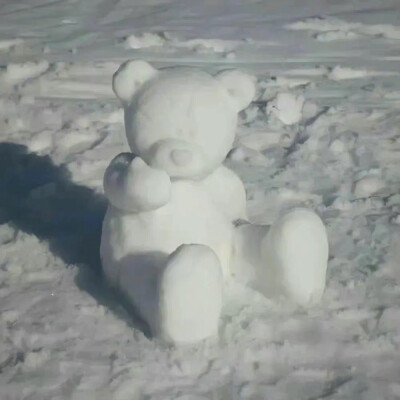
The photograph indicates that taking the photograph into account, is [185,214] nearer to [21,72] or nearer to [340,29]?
[21,72]

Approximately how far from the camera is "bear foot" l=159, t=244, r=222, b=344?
5.94 feet

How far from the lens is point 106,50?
5027mm

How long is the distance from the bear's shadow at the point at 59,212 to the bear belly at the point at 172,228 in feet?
0.42

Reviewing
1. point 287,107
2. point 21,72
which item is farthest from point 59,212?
point 21,72

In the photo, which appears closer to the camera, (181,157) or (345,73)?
(181,157)

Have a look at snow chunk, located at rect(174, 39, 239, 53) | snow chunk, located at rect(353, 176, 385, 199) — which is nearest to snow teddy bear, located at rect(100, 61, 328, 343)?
snow chunk, located at rect(353, 176, 385, 199)

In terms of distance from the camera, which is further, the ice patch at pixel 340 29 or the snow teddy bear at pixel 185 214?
the ice patch at pixel 340 29

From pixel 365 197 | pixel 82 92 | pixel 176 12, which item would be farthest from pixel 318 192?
pixel 176 12

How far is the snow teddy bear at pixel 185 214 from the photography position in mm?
1944

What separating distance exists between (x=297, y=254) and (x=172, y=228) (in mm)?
310

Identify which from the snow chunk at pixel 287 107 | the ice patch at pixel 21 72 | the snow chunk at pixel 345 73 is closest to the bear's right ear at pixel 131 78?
the snow chunk at pixel 287 107

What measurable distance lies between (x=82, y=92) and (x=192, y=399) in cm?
265

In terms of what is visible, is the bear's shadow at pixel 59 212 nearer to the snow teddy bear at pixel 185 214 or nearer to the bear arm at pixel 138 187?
the snow teddy bear at pixel 185 214

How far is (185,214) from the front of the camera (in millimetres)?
2061
